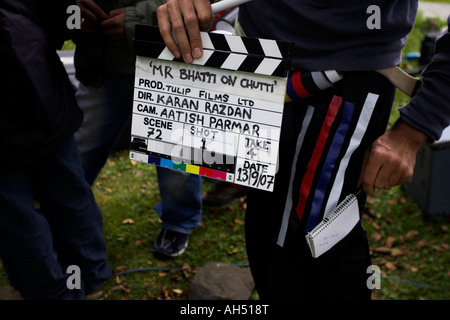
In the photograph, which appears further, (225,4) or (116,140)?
(116,140)

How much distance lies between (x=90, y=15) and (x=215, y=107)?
3.45ft

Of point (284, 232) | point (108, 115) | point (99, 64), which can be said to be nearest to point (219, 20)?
point (99, 64)

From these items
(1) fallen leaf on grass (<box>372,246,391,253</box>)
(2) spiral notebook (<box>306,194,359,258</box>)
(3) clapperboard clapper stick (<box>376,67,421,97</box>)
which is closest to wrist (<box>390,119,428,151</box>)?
(3) clapperboard clapper stick (<box>376,67,421,97</box>)

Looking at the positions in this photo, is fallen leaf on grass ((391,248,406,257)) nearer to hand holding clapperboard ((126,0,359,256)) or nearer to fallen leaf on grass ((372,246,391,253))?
fallen leaf on grass ((372,246,391,253))

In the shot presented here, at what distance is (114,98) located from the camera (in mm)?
2742

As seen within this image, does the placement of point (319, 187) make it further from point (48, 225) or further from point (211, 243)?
point (211, 243)

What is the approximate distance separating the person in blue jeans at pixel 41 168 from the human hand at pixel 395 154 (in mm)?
1420

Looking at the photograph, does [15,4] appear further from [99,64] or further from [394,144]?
[394,144]

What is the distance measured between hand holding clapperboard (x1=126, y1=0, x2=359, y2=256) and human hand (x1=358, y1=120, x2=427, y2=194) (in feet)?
1.00

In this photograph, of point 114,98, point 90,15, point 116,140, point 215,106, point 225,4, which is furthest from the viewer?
point 116,140

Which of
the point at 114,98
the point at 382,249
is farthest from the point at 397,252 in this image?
the point at 114,98

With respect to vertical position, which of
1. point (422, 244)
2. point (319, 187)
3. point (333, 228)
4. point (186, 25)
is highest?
point (186, 25)

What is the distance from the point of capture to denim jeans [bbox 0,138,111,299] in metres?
2.19

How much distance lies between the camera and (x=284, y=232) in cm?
187
